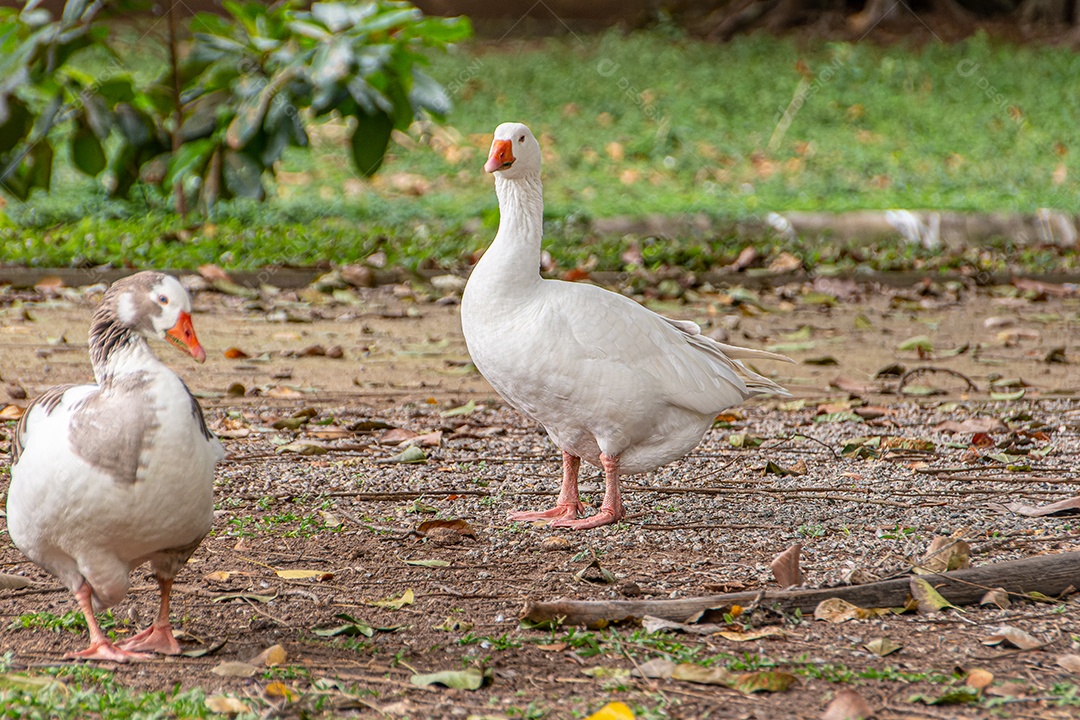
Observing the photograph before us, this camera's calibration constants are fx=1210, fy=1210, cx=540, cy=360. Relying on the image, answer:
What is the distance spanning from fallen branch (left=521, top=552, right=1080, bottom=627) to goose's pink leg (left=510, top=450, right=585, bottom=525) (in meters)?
0.80

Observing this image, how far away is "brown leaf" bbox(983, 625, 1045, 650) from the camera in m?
2.78

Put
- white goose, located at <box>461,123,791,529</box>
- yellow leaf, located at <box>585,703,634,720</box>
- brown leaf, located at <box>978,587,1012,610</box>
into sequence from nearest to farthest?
1. yellow leaf, located at <box>585,703,634,720</box>
2. brown leaf, located at <box>978,587,1012,610</box>
3. white goose, located at <box>461,123,791,529</box>

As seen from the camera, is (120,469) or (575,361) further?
(575,361)

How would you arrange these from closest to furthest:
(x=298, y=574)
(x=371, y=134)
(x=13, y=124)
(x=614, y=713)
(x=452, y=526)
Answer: (x=614, y=713) < (x=298, y=574) < (x=452, y=526) < (x=13, y=124) < (x=371, y=134)

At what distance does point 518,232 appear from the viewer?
12.7ft

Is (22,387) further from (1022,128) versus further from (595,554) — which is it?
(1022,128)

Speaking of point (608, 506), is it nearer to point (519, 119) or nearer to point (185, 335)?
point (185, 335)

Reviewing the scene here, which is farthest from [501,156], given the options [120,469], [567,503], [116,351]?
[120,469]

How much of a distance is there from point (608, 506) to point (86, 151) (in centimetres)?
629

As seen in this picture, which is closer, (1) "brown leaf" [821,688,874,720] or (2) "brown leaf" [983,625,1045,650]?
(1) "brown leaf" [821,688,874,720]

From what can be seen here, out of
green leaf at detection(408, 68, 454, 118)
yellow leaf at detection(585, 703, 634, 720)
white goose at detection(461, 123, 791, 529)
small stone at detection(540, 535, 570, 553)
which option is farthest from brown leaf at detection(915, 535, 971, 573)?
green leaf at detection(408, 68, 454, 118)

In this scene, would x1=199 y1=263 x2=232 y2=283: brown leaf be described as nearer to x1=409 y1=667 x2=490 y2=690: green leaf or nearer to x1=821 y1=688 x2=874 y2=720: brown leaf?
x1=409 y1=667 x2=490 y2=690: green leaf

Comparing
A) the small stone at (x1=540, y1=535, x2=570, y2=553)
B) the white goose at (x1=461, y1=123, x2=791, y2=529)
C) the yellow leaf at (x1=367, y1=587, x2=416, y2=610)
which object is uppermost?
the white goose at (x1=461, y1=123, x2=791, y2=529)

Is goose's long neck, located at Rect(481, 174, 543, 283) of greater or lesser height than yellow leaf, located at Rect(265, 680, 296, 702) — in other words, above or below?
above
